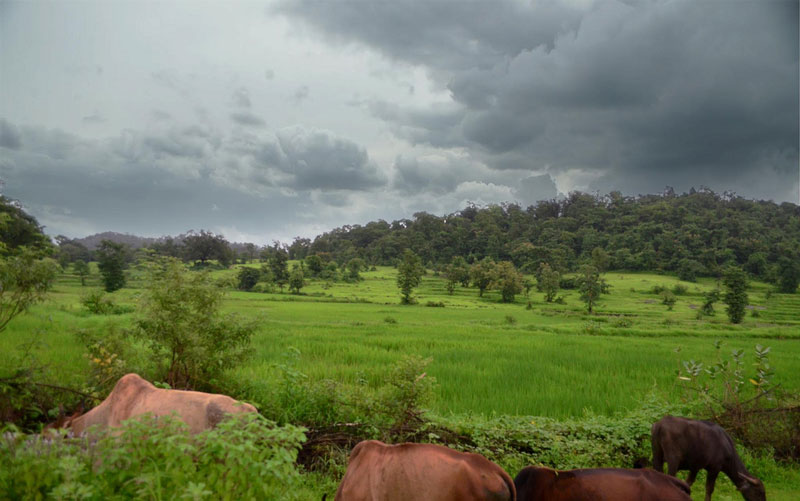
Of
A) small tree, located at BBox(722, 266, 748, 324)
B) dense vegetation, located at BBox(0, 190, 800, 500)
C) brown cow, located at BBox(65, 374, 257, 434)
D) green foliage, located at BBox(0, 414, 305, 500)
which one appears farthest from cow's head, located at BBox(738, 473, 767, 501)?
small tree, located at BBox(722, 266, 748, 324)

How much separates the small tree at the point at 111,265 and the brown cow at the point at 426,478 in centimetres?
3720

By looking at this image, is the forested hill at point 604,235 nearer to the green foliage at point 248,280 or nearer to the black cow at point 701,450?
the green foliage at point 248,280

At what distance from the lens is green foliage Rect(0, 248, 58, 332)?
5699mm

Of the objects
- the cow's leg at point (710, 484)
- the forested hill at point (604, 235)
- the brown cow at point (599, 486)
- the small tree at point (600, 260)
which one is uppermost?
the forested hill at point (604, 235)

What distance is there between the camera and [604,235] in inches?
2965

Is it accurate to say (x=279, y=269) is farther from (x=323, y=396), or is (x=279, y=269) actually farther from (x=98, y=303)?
(x=323, y=396)

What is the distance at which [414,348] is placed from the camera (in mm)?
12016

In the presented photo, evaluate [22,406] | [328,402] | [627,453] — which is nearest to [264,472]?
[328,402]

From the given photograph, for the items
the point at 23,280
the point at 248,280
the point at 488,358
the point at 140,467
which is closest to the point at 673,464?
the point at 140,467

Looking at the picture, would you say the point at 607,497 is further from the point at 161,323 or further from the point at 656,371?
the point at 656,371

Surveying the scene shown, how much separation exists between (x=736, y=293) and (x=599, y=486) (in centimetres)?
3208

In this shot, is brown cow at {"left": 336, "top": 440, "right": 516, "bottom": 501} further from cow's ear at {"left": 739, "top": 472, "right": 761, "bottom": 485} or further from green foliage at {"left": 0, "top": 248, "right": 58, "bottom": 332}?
green foliage at {"left": 0, "top": 248, "right": 58, "bottom": 332}

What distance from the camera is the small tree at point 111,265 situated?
33.6 m

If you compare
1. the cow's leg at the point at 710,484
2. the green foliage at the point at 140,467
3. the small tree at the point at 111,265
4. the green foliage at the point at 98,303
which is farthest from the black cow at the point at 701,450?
the small tree at the point at 111,265
